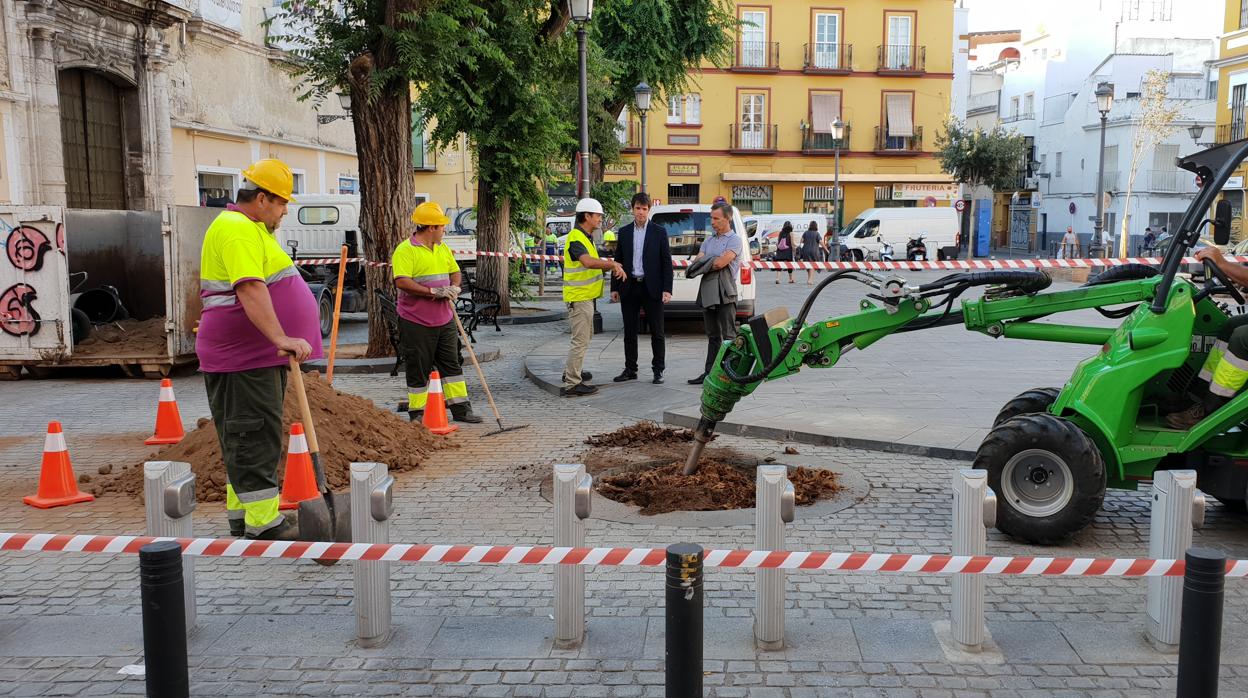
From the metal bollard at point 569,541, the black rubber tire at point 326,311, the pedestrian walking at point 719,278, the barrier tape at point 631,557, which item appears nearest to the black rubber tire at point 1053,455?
the barrier tape at point 631,557

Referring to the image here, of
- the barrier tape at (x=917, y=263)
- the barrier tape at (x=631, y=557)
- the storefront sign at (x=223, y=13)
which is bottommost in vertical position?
the barrier tape at (x=631, y=557)

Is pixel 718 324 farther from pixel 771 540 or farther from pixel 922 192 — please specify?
pixel 922 192

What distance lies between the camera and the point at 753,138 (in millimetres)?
47000

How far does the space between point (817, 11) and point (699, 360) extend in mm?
38191

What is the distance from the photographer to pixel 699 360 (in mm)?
12039

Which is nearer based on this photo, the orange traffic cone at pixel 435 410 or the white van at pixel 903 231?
the orange traffic cone at pixel 435 410

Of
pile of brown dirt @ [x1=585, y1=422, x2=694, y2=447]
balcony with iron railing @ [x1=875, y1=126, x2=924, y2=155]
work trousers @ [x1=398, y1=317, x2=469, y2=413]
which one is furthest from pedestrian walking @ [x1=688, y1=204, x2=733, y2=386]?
balcony with iron railing @ [x1=875, y1=126, x2=924, y2=155]

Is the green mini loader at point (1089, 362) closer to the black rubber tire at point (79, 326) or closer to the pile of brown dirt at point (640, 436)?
the pile of brown dirt at point (640, 436)

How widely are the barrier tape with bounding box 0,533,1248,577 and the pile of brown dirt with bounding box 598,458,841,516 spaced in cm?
235

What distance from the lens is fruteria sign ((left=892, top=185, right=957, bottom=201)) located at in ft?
156

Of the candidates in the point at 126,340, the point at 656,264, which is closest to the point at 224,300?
the point at 656,264

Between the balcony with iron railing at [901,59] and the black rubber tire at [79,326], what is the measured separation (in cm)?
4052

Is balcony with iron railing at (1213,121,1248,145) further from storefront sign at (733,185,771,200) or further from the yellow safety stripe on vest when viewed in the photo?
the yellow safety stripe on vest

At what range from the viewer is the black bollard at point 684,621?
10.6 ft
